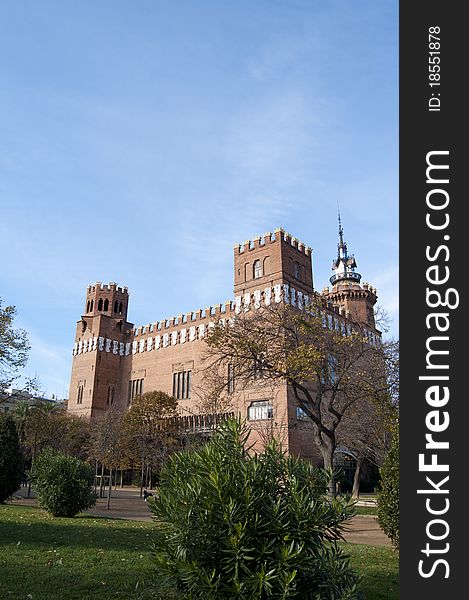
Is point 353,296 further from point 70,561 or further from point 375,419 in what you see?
point 70,561

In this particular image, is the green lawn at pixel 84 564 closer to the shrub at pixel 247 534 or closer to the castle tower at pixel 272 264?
the shrub at pixel 247 534

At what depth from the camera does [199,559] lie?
158 inches

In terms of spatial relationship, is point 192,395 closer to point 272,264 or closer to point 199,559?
point 272,264

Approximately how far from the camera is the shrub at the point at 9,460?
681 inches

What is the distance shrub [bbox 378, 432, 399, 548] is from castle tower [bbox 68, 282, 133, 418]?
129 ft

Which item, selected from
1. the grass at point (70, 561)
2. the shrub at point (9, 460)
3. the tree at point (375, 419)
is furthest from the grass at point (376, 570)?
the shrub at point (9, 460)

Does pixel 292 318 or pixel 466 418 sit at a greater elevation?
pixel 292 318

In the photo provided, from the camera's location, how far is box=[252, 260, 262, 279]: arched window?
37219 mm

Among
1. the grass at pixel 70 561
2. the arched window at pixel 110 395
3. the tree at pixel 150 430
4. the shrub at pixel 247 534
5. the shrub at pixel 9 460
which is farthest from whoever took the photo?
the arched window at pixel 110 395

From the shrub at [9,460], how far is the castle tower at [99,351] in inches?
1153

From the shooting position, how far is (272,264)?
3616cm

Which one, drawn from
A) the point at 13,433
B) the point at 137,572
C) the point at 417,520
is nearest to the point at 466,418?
the point at 417,520

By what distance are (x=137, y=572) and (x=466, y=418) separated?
5542mm

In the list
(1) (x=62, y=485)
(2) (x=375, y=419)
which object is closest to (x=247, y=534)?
(1) (x=62, y=485)
